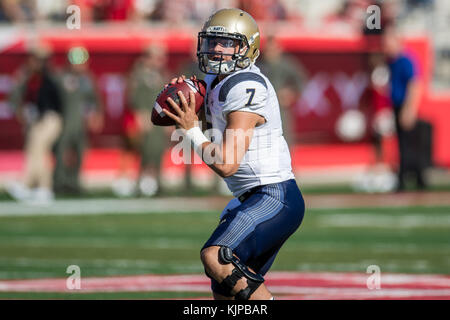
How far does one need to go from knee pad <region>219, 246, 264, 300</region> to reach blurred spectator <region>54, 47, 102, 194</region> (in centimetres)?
977

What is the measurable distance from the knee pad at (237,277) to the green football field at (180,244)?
190cm

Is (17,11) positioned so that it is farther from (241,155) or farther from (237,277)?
(237,277)

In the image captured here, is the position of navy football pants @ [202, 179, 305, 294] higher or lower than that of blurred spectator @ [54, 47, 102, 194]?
lower

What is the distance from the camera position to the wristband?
16.7 ft

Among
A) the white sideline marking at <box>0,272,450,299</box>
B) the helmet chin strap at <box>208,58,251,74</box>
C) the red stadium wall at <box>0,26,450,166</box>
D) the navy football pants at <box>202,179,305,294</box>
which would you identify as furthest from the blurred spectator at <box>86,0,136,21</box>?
the navy football pants at <box>202,179,305,294</box>

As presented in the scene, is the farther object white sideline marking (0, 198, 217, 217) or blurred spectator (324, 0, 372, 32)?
blurred spectator (324, 0, 372, 32)

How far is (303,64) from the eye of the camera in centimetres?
1741

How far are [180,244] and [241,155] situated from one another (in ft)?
15.8

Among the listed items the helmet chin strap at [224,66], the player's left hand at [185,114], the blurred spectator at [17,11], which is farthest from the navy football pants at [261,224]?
the blurred spectator at [17,11]

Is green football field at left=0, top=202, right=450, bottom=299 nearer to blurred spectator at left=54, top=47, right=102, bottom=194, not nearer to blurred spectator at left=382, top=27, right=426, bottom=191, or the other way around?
blurred spectator at left=382, top=27, right=426, bottom=191

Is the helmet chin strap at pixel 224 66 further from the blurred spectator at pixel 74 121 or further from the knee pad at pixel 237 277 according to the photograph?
the blurred spectator at pixel 74 121

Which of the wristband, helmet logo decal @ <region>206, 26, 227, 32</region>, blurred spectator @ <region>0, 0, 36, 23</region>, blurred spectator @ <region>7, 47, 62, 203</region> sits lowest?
the wristband

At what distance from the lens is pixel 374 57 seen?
53.2 feet

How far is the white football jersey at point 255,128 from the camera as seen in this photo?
16.7ft
